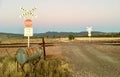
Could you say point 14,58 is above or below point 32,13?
below

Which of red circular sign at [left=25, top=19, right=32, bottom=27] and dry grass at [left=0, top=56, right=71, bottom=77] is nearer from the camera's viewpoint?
dry grass at [left=0, top=56, right=71, bottom=77]

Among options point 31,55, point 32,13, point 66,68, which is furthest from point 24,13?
point 66,68

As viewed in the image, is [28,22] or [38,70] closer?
[38,70]

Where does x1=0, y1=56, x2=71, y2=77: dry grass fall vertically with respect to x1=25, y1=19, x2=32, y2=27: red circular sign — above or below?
below

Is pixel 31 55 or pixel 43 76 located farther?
pixel 31 55

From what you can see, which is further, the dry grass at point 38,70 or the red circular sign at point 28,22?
the red circular sign at point 28,22

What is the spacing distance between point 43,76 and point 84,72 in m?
4.77

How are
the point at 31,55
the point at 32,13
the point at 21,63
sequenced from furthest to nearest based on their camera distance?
the point at 32,13 → the point at 31,55 → the point at 21,63

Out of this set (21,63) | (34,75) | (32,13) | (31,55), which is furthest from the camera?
(32,13)

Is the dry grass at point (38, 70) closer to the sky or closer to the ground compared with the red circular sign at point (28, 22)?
closer to the ground

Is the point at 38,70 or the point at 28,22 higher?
the point at 28,22

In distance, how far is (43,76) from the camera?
56.6 feet

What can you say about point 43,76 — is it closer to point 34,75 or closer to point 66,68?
point 34,75

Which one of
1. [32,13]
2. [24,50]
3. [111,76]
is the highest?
[32,13]
